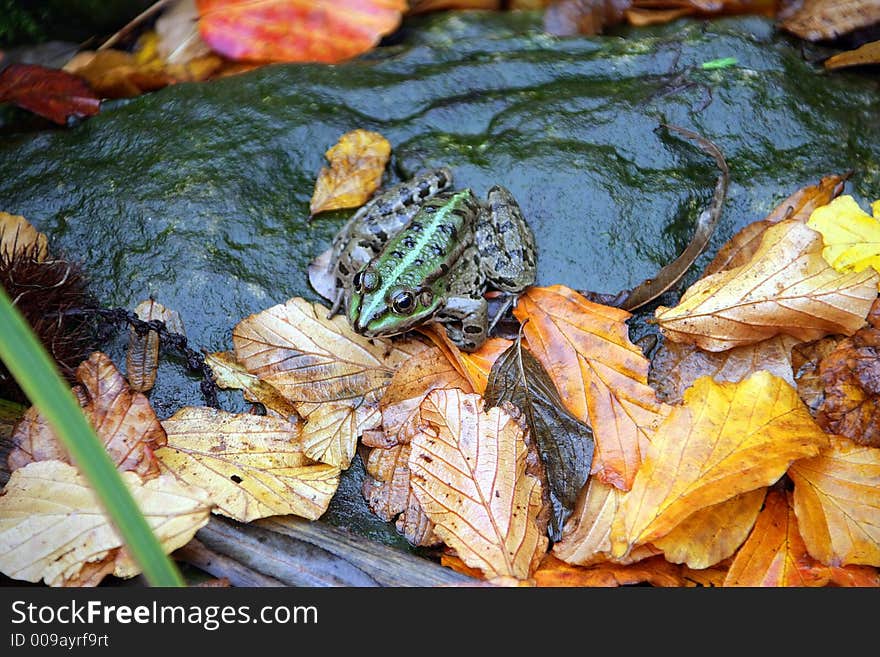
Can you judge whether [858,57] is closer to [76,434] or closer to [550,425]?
[550,425]

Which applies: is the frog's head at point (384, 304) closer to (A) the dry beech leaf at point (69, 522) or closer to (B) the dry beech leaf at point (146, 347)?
(B) the dry beech leaf at point (146, 347)

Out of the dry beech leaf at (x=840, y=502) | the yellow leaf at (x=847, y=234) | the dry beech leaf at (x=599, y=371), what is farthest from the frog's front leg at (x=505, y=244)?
the dry beech leaf at (x=840, y=502)

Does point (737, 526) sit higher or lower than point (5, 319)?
lower

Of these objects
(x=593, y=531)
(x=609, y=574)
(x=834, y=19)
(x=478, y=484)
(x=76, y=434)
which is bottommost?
(x=609, y=574)

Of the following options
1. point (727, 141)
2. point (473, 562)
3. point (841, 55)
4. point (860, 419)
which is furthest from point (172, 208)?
point (841, 55)

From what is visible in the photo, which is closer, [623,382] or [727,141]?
[623,382]

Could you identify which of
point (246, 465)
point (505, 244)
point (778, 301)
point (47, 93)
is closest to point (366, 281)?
point (505, 244)

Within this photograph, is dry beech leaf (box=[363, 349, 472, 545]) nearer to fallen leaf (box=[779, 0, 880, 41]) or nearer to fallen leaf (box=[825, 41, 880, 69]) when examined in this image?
fallen leaf (box=[825, 41, 880, 69])
